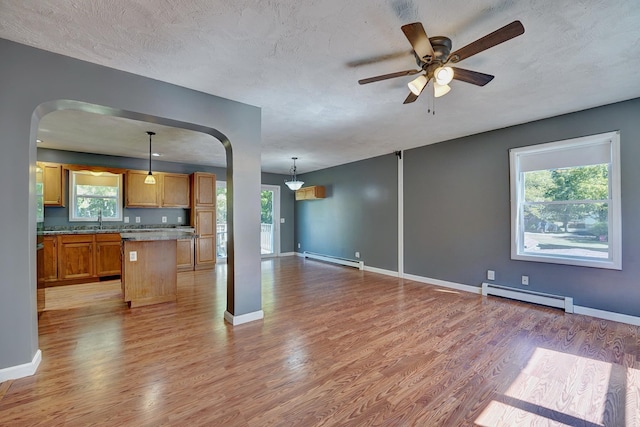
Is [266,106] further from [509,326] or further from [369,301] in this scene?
[509,326]

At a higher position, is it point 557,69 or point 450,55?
point 557,69

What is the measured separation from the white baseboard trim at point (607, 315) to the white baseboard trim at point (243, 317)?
12.6 feet

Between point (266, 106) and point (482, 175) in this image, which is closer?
point (266, 106)

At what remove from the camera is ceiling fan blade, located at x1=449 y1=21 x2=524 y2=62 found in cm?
152

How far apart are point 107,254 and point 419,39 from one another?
239 inches

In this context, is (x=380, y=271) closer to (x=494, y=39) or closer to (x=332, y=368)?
(x=332, y=368)

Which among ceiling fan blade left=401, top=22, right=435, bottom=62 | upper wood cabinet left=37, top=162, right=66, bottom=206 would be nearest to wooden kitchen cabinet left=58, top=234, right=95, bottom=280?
upper wood cabinet left=37, top=162, right=66, bottom=206

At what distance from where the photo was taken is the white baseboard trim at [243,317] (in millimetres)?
3053

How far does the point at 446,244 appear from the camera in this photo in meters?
4.72

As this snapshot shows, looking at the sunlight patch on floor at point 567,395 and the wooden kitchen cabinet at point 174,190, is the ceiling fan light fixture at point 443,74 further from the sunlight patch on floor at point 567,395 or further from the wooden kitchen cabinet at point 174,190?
the wooden kitchen cabinet at point 174,190

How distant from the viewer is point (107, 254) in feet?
17.1

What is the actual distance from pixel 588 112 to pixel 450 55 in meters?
2.76

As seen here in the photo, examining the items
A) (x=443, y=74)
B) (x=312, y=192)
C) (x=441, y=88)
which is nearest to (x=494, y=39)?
(x=443, y=74)

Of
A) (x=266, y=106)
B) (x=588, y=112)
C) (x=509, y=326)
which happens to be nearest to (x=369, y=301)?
(x=509, y=326)
